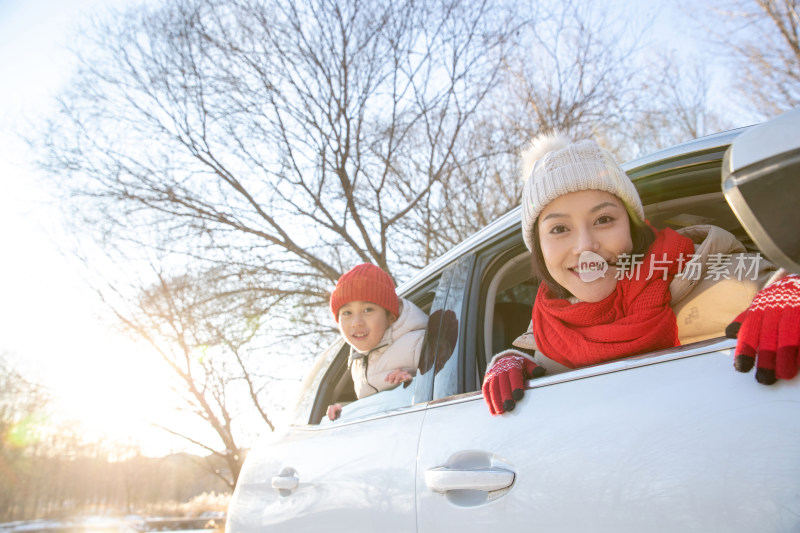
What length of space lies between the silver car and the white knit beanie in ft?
0.36

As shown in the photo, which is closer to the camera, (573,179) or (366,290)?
(573,179)

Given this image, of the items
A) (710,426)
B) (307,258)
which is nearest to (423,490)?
(710,426)

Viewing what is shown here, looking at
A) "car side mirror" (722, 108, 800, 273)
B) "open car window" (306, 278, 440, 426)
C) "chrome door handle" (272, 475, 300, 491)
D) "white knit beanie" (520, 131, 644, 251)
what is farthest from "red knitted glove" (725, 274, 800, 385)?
"chrome door handle" (272, 475, 300, 491)

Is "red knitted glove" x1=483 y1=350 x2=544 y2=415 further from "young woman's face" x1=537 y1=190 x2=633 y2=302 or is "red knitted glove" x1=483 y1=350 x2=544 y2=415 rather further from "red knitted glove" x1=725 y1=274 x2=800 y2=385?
"red knitted glove" x1=725 y1=274 x2=800 y2=385

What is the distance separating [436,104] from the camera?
361 inches

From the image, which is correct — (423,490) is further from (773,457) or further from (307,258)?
(307,258)

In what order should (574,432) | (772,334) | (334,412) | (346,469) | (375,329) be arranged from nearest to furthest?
(772,334), (574,432), (346,469), (334,412), (375,329)

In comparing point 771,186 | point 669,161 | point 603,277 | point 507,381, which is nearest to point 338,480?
point 507,381

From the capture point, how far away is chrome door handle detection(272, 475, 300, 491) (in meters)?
2.08

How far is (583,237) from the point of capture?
1482 millimetres

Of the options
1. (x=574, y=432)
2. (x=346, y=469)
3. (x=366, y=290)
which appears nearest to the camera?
(x=574, y=432)

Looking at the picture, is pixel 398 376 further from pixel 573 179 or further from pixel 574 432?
pixel 574 432

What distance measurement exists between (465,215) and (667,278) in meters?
8.23

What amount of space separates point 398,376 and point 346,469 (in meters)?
0.45
